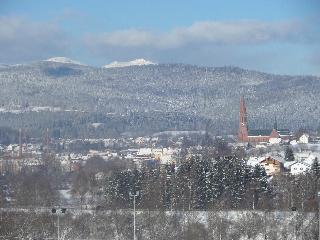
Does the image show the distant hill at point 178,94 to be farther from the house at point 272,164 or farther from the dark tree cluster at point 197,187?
the dark tree cluster at point 197,187

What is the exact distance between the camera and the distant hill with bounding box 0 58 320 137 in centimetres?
16065

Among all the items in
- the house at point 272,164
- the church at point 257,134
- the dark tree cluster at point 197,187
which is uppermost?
the dark tree cluster at point 197,187

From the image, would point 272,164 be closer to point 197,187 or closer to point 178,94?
point 197,187

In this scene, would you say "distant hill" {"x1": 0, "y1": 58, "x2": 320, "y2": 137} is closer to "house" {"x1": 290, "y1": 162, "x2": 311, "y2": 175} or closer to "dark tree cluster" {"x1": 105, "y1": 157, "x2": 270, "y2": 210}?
"house" {"x1": 290, "y1": 162, "x2": 311, "y2": 175}

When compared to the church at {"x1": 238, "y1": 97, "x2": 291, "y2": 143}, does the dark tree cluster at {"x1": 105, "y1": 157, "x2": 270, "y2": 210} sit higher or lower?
Answer: higher

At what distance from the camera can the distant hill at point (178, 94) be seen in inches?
6325

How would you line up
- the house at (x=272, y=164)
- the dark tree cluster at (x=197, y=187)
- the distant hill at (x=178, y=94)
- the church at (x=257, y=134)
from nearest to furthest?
1. the dark tree cluster at (x=197, y=187)
2. the house at (x=272, y=164)
3. the church at (x=257, y=134)
4. the distant hill at (x=178, y=94)

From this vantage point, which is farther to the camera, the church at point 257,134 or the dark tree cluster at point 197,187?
the church at point 257,134

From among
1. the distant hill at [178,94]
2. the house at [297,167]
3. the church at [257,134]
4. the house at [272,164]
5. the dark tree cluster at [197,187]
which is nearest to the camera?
the dark tree cluster at [197,187]

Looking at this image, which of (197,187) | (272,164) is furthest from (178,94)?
(197,187)

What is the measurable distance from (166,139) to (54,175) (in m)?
62.1

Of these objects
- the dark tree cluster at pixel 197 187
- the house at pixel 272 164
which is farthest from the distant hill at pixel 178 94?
the dark tree cluster at pixel 197 187

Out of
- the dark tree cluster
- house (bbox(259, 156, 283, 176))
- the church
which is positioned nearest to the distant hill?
the church

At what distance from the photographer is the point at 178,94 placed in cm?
18900
